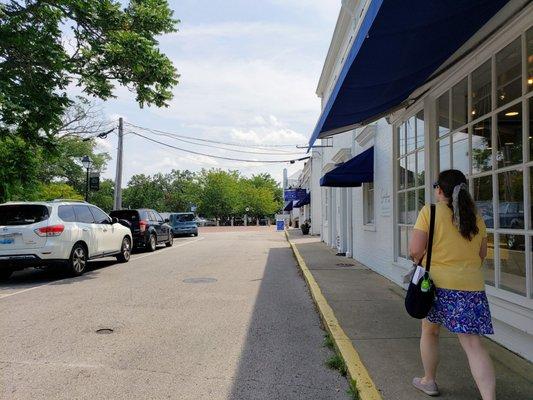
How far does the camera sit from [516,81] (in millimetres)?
4762

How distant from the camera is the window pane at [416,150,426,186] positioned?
7.54 metres

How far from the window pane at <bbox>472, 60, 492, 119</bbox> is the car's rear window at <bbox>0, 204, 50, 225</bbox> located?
8920mm

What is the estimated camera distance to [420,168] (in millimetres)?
7699

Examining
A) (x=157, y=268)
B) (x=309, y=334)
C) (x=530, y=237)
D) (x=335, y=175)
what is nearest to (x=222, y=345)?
(x=309, y=334)

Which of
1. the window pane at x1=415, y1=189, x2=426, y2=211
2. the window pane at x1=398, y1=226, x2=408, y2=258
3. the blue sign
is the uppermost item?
the blue sign

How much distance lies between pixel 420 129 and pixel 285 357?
4.39 meters

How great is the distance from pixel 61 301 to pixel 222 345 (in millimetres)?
3987

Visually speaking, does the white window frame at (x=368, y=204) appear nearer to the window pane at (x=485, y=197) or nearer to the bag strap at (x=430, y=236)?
the window pane at (x=485, y=197)

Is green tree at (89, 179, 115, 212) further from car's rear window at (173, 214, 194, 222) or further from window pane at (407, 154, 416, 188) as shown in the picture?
window pane at (407, 154, 416, 188)

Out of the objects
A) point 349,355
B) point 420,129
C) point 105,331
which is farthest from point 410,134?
point 105,331

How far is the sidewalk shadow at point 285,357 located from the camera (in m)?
4.32

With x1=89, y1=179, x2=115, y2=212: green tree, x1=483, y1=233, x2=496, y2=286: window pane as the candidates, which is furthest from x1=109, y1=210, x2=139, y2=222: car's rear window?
x1=89, y1=179, x2=115, y2=212: green tree

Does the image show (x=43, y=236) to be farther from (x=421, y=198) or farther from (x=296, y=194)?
(x=296, y=194)

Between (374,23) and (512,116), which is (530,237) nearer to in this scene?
(512,116)
